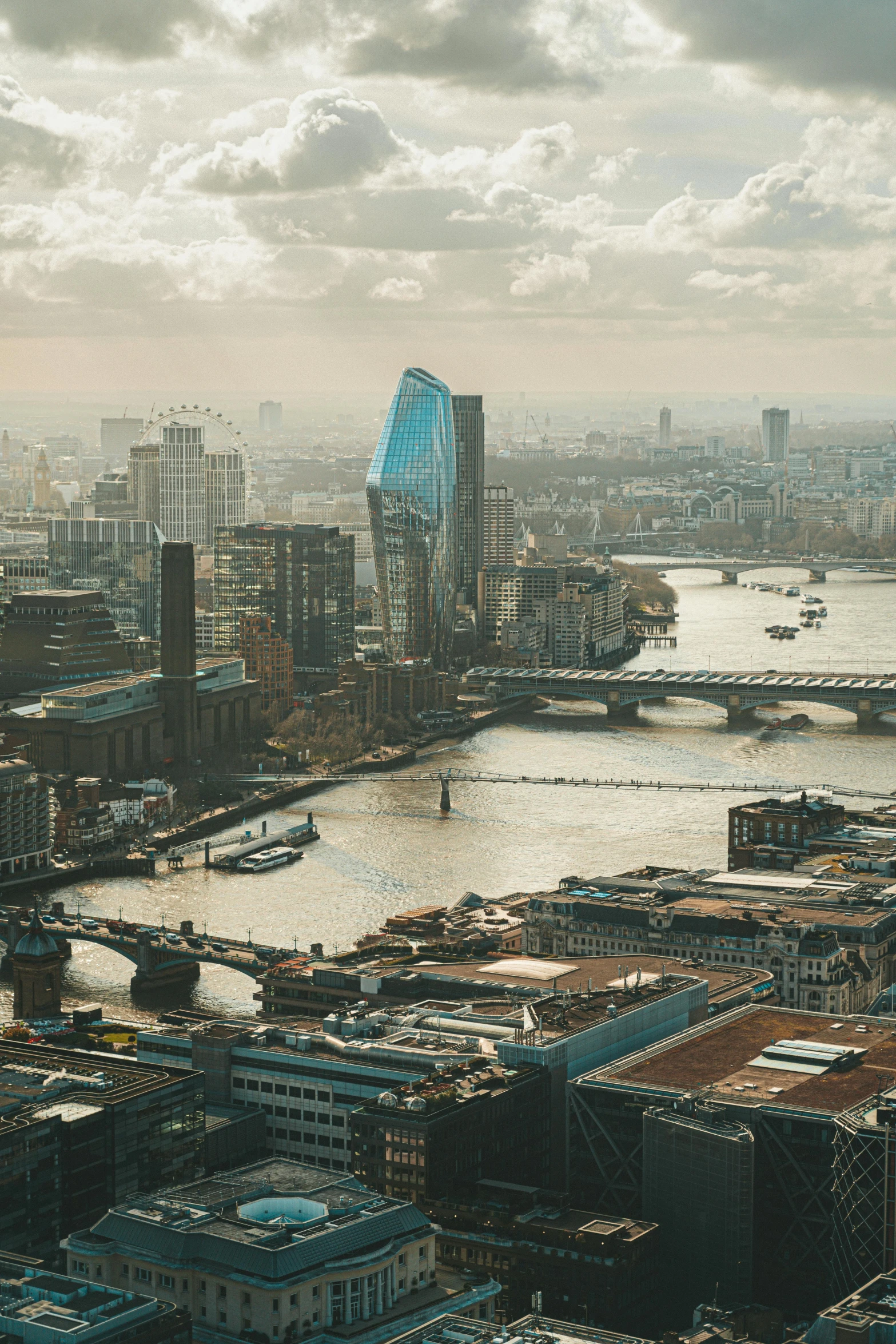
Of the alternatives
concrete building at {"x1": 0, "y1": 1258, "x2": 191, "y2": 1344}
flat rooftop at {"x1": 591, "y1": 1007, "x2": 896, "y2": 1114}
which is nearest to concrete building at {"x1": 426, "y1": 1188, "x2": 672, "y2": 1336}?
flat rooftop at {"x1": 591, "y1": 1007, "x2": 896, "y2": 1114}

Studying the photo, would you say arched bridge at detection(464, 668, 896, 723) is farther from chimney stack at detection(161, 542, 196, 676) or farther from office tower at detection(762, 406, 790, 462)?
office tower at detection(762, 406, 790, 462)

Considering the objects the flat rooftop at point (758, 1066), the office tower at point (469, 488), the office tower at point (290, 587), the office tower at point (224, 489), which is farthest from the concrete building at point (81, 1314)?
the office tower at point (224, 489)

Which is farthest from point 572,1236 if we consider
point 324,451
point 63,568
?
point 324,451

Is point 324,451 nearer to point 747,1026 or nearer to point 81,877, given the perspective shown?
point 81,877

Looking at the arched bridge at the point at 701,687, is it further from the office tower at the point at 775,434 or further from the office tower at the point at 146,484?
the office tower at the point at 775,434

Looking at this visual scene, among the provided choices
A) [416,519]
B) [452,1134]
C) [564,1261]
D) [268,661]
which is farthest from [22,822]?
[416,519]

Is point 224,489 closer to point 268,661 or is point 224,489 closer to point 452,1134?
point 268,661

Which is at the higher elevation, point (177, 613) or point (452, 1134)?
point (177, 613)
